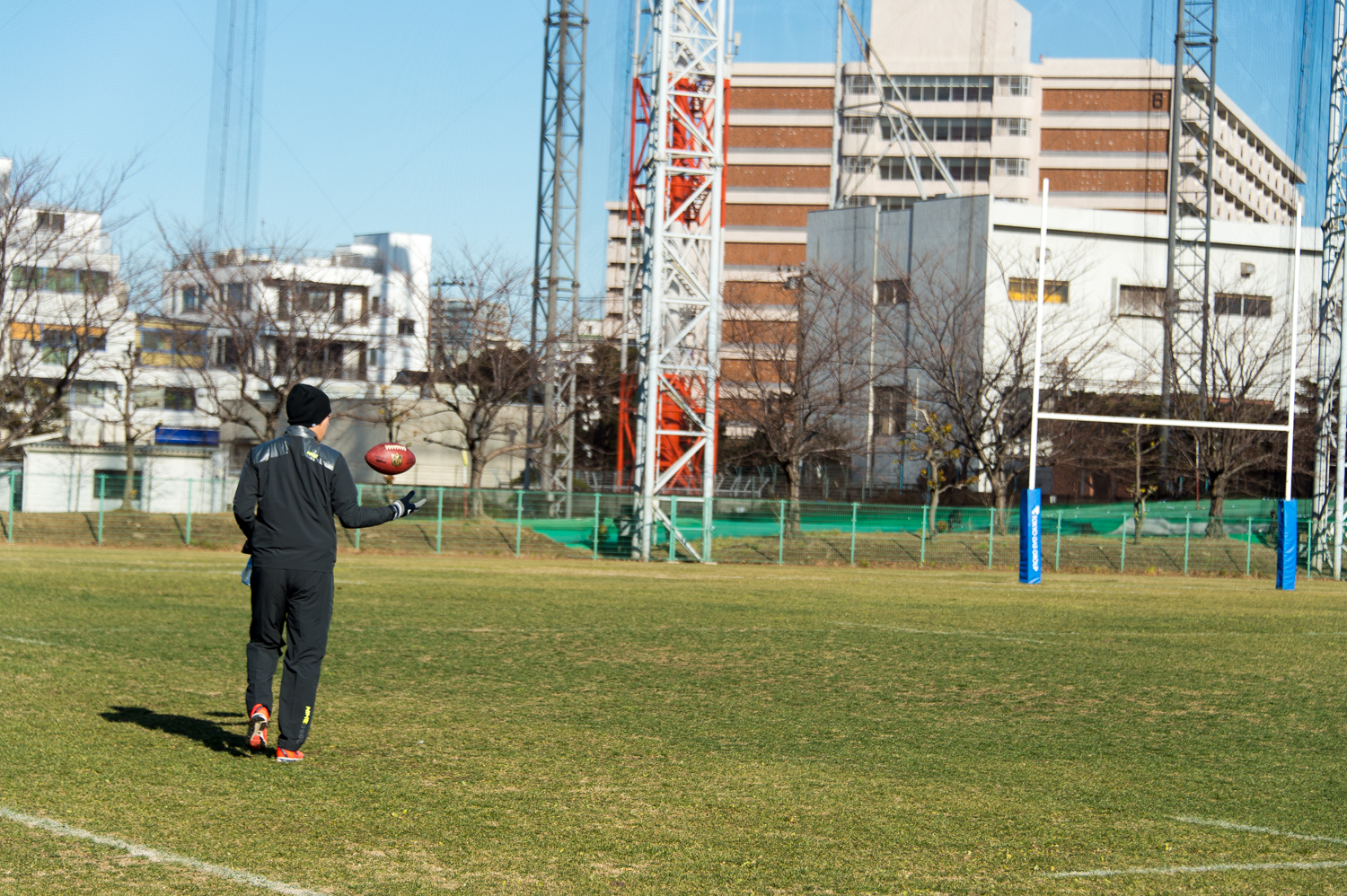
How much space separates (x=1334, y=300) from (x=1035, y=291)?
66.6 feet

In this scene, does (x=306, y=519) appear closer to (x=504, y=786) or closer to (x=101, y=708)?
(x=504, y=786)

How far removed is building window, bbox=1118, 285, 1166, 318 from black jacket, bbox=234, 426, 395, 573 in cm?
5314

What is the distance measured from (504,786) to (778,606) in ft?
39.7

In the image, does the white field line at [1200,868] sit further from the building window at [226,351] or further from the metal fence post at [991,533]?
the building window at [226,351]

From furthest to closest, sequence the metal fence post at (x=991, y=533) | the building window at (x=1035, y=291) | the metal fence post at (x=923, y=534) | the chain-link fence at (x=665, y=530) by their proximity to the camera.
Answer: the building window at (x=1035, y=291), the metal fence post at (x=923, y=534), the metal fence post at (x=991, y=533), the chain-link fence at (x=665, y=530)

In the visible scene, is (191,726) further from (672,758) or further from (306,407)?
(672,758)

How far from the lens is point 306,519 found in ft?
21.8

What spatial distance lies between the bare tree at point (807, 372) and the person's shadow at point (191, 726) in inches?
1237

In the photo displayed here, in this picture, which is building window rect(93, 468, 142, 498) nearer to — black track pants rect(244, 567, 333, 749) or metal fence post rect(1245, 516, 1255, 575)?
black track pants rect(244, 567, 333, 749)

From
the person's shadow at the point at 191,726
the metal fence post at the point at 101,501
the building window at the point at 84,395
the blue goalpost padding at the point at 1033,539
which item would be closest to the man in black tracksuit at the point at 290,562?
the person's shadow at the point at 191,726

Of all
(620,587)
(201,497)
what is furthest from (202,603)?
(201,497)

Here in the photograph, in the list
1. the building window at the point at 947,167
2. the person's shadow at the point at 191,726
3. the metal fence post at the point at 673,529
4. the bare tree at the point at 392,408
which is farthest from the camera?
the building window at the point at 947,167

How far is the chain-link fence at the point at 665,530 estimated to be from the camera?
Answer: 31.4 m

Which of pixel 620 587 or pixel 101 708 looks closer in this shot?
pixel 101 708
